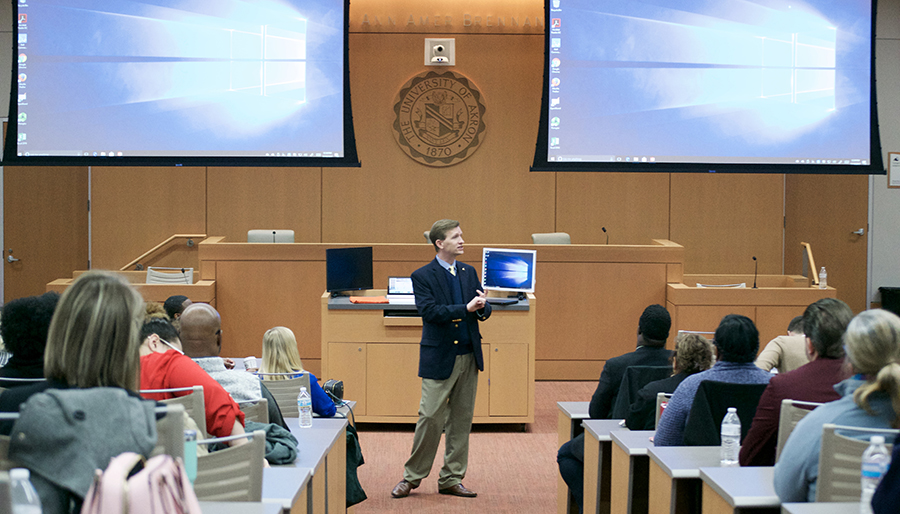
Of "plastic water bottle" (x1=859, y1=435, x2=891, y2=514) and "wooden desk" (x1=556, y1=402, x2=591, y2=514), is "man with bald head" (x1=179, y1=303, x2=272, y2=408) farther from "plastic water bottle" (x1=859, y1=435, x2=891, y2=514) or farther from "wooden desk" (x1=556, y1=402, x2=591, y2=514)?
"plastic water bottle" (x1=859, y1=435, x2=891, y2=514)

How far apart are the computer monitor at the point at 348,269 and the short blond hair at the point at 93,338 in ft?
13.0

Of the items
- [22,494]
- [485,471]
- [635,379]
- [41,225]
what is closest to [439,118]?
[41,225]

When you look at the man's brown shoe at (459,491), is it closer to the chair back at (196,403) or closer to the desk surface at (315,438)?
the desk surface at (315,438)

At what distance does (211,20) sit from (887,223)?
7331 mm

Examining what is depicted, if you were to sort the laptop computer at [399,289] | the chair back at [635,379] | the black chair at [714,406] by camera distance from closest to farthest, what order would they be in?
the black chair at [714,406] → the chair back at [635,379] → the laptop computer at [399,289]

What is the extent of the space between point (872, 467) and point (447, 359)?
8.33ft

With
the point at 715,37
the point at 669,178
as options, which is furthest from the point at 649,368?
the point at 669,178

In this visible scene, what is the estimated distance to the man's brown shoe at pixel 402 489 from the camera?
4.35 meters

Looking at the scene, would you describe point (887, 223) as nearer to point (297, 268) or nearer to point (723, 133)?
point (723, 133)

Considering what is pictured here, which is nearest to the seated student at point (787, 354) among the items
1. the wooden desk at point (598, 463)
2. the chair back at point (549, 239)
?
the wooden desk at point (598, 463)

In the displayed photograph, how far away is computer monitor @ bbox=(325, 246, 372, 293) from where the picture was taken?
5.78 meters

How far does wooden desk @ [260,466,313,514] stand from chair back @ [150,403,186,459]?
456mm

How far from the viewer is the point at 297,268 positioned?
7.31m

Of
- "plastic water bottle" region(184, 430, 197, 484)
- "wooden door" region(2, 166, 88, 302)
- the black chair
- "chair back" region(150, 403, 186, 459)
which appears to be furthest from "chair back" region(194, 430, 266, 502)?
"wooden door" region(2, 166, 88, 302)
